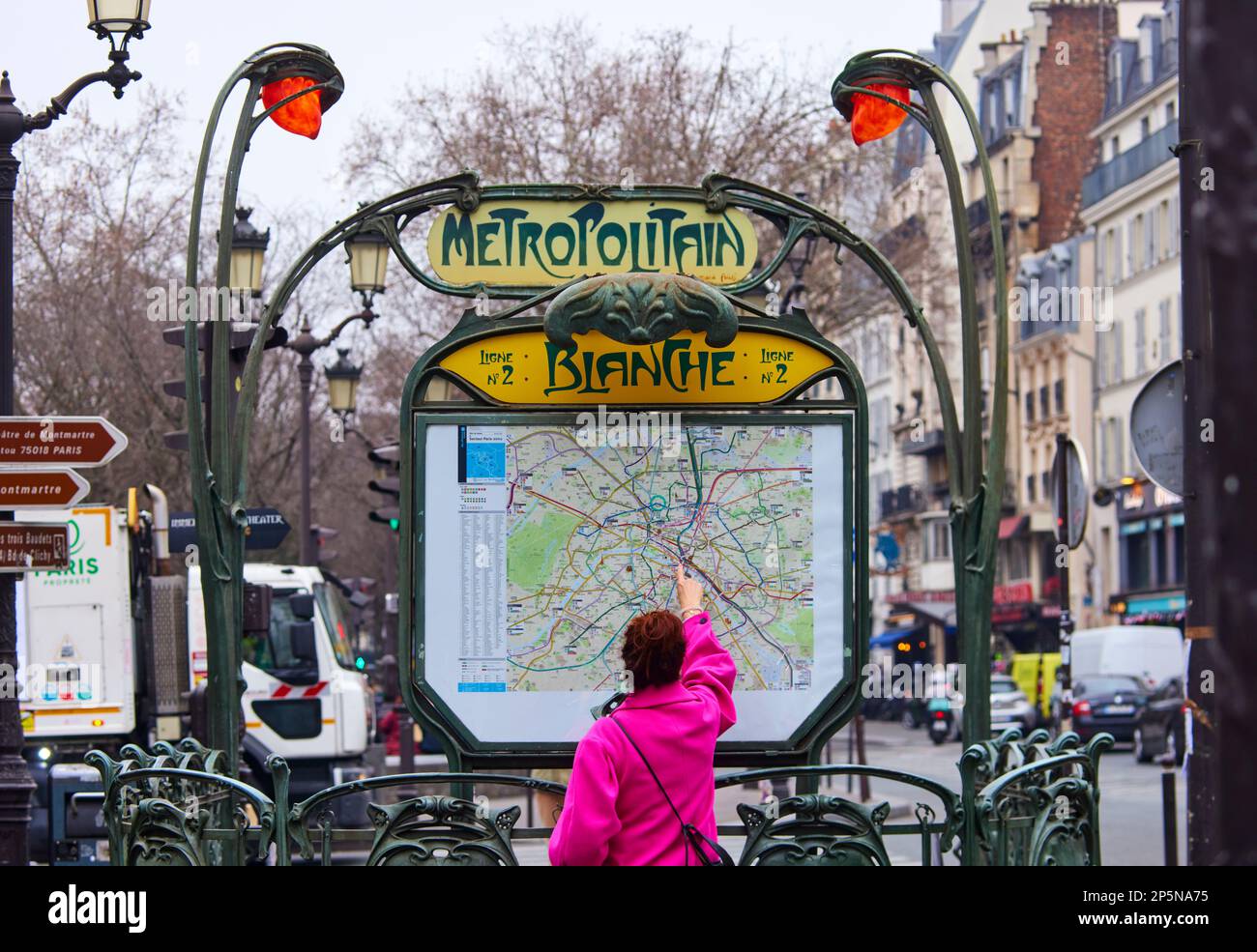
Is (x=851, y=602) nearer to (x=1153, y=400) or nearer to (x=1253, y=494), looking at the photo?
(x=1153, y=400)

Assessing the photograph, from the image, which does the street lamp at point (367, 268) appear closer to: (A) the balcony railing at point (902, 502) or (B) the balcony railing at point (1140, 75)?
(B) the balcony railing at point (1140, 75)

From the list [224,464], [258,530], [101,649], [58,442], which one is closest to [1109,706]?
[101,649]

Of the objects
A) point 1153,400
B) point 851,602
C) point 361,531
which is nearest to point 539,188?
point 851,602

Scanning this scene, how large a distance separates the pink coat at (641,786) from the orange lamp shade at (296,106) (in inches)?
169

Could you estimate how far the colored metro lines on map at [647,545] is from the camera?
7.70 metres

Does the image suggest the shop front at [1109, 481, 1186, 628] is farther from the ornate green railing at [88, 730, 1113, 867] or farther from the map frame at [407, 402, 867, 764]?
the ornate green railing at [88, 730, 1113, 867]

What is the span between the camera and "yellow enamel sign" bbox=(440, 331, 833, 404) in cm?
775

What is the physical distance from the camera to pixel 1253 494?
1326 mm

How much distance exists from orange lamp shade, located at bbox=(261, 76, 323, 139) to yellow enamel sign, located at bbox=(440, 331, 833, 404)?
1.43 meters

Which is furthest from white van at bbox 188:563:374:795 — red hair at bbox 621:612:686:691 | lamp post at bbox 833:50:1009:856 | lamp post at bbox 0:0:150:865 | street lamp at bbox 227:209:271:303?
red hair at bbox 621:612:686:691

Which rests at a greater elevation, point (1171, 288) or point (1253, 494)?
point (1171, 288)

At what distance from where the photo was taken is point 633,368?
7.78m

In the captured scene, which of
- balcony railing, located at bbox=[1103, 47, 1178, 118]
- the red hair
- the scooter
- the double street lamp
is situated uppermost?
balcony railing, located at bbox=[1103, 47, 1178, 118]

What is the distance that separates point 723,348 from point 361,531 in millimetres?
57557
